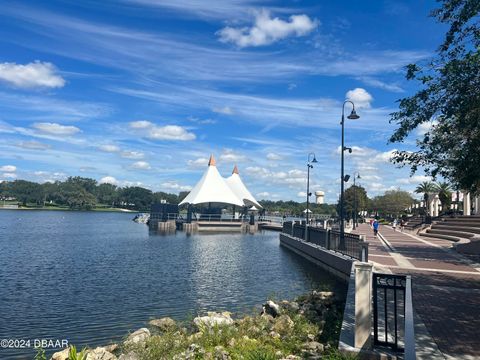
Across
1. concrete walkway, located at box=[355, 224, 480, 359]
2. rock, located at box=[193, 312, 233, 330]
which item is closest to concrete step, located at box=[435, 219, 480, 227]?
concrete walkway, located at box=[355, 224, 480, 359]

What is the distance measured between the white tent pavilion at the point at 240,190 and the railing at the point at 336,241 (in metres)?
39.8

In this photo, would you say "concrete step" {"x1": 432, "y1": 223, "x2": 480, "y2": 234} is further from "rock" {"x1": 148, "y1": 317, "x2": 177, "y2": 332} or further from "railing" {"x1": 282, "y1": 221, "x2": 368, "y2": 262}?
"rock" {"x1": 148, "y1": 317, "x2": 177, "y2": 332}

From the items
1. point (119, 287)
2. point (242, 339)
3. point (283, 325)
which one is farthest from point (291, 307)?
point (119, 287)

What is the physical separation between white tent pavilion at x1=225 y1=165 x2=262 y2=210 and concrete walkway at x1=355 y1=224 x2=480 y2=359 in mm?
56130

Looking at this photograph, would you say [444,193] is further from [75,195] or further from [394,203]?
[75,195]

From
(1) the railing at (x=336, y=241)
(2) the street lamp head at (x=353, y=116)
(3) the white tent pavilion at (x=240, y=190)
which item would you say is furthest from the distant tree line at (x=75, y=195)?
(2) the street lamp head at (x=353, y=116)

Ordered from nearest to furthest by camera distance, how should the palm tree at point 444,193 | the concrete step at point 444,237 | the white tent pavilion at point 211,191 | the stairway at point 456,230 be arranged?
the stairway at point 456,230 → the concrete step at point 444,237 → the palm tree at point 444,193 → the white tent pavilion at point 211,191

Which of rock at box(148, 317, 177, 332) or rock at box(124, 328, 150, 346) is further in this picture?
rock at box(148, 317, 177, 332)

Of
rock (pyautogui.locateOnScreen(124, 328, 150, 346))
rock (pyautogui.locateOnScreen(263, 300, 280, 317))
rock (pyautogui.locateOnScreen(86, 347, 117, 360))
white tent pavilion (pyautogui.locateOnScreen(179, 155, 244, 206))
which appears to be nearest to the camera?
rock (pyautogui.locateOnScreen(86, 347, 117, 360))

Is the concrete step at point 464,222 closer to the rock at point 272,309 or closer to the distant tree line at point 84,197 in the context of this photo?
the rock at point 272,309

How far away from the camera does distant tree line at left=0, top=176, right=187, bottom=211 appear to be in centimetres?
16500

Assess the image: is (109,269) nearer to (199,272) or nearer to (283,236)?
(199,272)

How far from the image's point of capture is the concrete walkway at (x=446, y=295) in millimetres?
7171

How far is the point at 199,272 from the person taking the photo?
23.2 metres
